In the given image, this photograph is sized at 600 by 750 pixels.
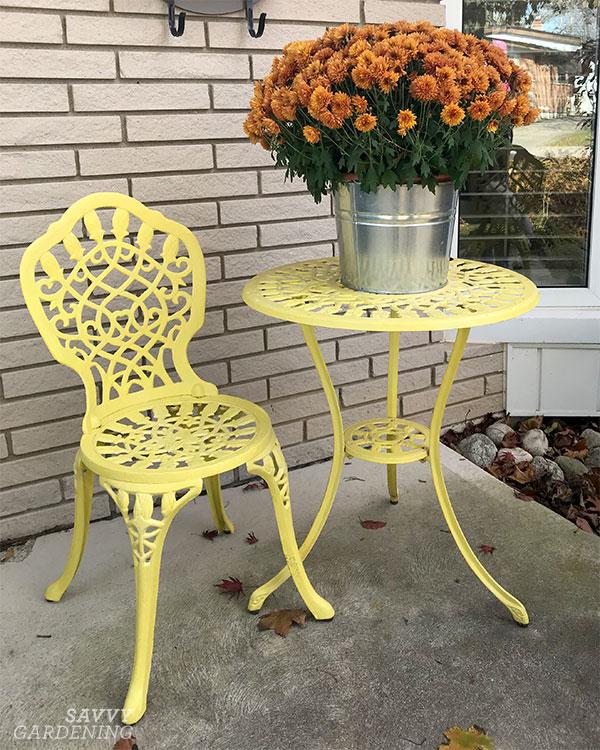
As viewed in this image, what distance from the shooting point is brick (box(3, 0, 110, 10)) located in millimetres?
2084

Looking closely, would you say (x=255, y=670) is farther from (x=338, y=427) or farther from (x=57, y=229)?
(x=57, y=229)

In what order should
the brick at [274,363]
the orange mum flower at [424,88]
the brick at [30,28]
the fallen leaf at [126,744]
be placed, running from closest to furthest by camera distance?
the orange mum flower at [424,88], the fallen leaf at [126,744], the brick at [30,28], the brick at [274,363]

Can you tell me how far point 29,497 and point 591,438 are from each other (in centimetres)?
211

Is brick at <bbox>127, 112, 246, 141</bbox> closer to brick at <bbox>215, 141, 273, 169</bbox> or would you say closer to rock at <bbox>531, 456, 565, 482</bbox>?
brick at <bbox>215, 141, 273, 169</bbox>

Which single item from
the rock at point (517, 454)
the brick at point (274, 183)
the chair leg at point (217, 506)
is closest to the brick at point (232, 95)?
the brick at point (274, 183)

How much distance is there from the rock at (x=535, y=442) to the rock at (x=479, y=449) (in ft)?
0.50

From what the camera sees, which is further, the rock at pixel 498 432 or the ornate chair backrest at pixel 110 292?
the rock at pixel 498 432

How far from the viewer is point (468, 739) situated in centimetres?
160

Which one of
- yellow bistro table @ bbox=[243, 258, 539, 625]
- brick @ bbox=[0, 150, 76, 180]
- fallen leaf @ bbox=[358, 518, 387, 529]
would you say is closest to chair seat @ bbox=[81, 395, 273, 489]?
yellow bistro table @ bbox=[243, 258, 539, 625]

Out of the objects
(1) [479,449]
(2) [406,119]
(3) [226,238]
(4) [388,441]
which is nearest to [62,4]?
(3) [226,238]

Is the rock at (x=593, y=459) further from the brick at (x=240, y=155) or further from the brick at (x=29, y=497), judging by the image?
Answer: the brick at (x=29, y=497)

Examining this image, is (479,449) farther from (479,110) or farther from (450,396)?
(479,110)

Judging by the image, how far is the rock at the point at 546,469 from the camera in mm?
2742

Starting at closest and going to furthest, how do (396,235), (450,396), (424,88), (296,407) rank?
(424,88) → (396,235) → (296,407) → (450,396)
